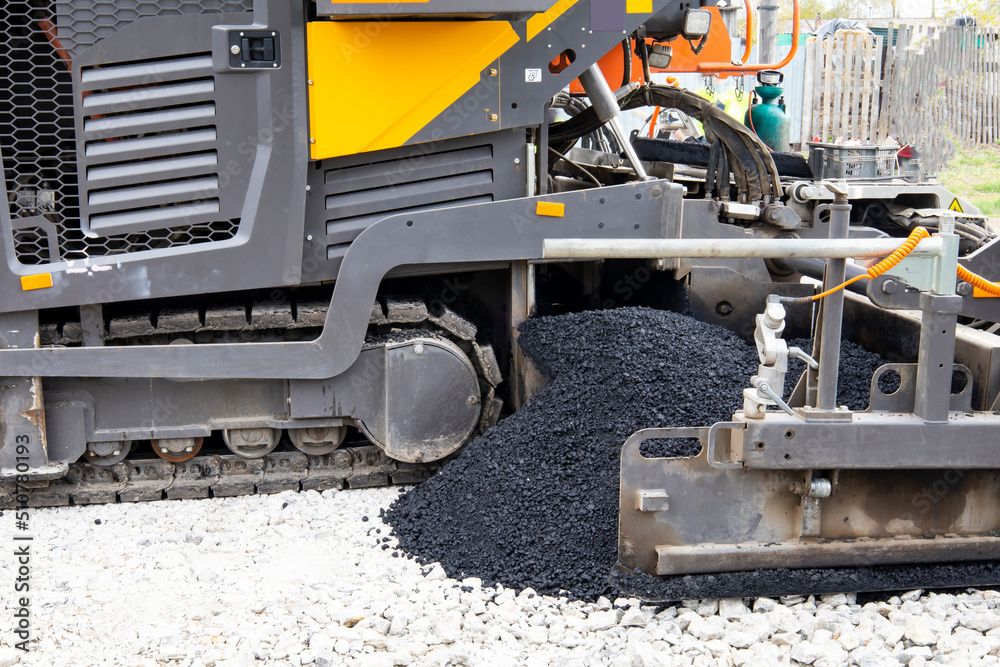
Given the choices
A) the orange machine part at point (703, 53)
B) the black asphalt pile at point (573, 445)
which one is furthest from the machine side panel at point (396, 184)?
the orange machine part at point (703, 53)

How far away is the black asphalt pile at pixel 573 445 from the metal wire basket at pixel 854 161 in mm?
2339

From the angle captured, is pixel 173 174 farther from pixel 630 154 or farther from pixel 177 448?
pixel 630 154

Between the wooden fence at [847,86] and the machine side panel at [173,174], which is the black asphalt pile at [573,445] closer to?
the machine side panel at [173,174]

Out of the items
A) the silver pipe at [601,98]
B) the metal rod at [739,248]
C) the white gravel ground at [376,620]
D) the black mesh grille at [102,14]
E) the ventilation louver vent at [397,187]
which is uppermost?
the black mesh grille at [102,14]

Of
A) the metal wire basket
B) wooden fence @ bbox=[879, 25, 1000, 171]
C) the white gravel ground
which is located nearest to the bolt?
the white gravel ground

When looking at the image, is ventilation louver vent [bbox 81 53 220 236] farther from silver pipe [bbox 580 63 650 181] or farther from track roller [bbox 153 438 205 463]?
silver pipe [bbox 580 63 650 181]

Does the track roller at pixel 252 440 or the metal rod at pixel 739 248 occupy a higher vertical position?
the metal rod at pixel 739 248

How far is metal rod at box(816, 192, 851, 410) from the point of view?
3375mm

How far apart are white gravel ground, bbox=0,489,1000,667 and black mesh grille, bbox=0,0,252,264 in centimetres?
131

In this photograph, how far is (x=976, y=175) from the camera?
1586 cm

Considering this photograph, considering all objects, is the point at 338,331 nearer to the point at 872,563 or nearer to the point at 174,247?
the point at 174,247

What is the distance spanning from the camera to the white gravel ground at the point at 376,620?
10.6 feet

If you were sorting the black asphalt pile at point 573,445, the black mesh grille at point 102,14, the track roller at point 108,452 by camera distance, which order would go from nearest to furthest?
the black asphalt pile at point 573,445 < the black mesh grille at point 102,14 < the track roller at point 108,452

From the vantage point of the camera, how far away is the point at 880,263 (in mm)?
3385
